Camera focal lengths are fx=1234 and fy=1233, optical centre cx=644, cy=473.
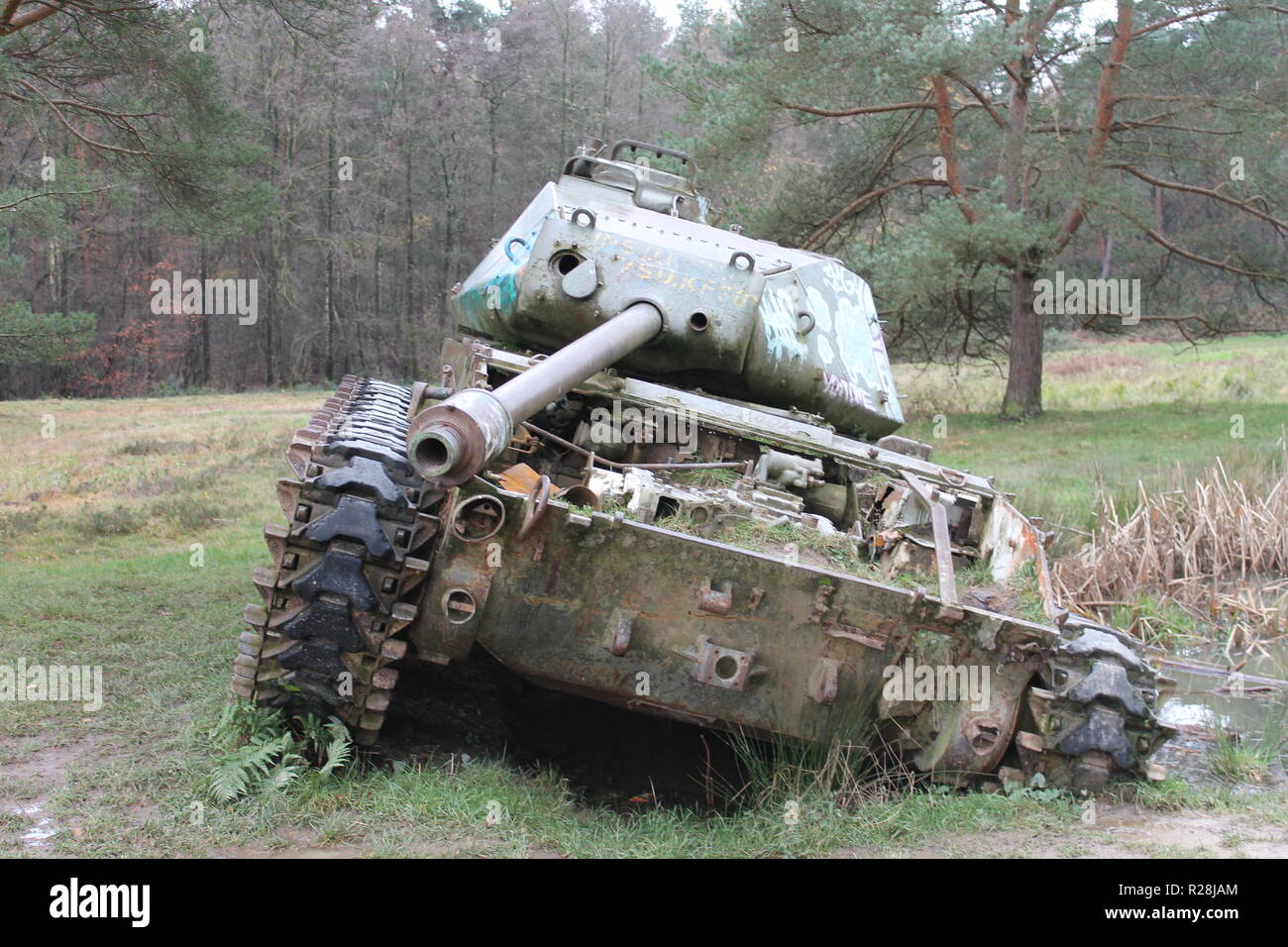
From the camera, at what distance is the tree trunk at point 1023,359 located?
734 inches

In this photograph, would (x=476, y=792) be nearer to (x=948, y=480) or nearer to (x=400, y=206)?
(x=948, y=480)

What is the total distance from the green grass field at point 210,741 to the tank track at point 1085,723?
5.9 inches

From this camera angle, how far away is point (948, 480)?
604 centimetres

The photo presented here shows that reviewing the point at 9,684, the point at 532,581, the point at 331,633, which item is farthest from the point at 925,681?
the point at 9,684

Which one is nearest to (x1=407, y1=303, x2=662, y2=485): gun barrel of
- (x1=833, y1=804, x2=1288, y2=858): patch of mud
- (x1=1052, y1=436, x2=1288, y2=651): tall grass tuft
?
(x1=833, y1=804, x2=1288, y2=858): patch of mud

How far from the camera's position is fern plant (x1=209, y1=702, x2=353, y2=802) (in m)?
4.64

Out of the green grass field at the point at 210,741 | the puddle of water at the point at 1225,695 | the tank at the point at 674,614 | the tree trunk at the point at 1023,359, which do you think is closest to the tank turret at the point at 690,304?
the tank at the point at 674,614

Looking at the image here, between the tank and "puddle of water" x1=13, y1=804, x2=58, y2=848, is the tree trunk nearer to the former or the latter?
the tank

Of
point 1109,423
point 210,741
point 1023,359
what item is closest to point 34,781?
point 210,741

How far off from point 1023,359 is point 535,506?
15.7 m

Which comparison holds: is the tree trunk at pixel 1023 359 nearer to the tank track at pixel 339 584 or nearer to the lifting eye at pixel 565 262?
the lifting eye at pixel 565 262

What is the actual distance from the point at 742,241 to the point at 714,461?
2.15 m

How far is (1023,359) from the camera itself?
18812mm

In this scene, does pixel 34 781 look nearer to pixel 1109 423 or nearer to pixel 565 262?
pixel 565 262
